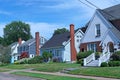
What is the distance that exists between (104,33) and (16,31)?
95.4 metres

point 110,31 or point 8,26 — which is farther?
point 8,26

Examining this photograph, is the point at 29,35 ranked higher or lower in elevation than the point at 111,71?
higher

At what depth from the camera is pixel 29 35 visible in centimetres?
13825

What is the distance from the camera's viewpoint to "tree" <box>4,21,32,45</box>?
13625cm

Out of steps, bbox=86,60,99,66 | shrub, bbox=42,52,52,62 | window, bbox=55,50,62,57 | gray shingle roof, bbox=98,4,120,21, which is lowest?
steps, bbox=86,60,99,66

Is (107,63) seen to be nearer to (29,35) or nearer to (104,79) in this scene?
(104,79)

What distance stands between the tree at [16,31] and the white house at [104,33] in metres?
86.7

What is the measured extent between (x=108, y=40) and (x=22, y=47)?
164 feet

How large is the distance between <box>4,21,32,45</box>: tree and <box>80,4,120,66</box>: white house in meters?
86.7

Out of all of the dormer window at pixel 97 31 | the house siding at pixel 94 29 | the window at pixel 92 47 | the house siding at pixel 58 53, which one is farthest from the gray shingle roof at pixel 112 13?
the house siding at pixel 58 53

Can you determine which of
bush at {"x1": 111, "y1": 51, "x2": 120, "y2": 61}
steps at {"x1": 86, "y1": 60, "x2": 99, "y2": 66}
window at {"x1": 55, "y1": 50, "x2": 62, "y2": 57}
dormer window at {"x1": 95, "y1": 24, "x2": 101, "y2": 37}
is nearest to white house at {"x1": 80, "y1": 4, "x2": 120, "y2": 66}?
dormer window at {"x1": 95, "y1": 24, "x2": 101, "y2": 37}

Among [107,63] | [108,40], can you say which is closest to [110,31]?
[108,40]

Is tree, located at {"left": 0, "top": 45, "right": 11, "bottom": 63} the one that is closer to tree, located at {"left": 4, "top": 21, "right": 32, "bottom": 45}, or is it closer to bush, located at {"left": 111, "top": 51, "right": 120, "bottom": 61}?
bush, located at {"left": 111, "top": 51, "right": 120, "bottom": 61}

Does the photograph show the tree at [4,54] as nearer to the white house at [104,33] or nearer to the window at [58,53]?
the window at [58,53]
